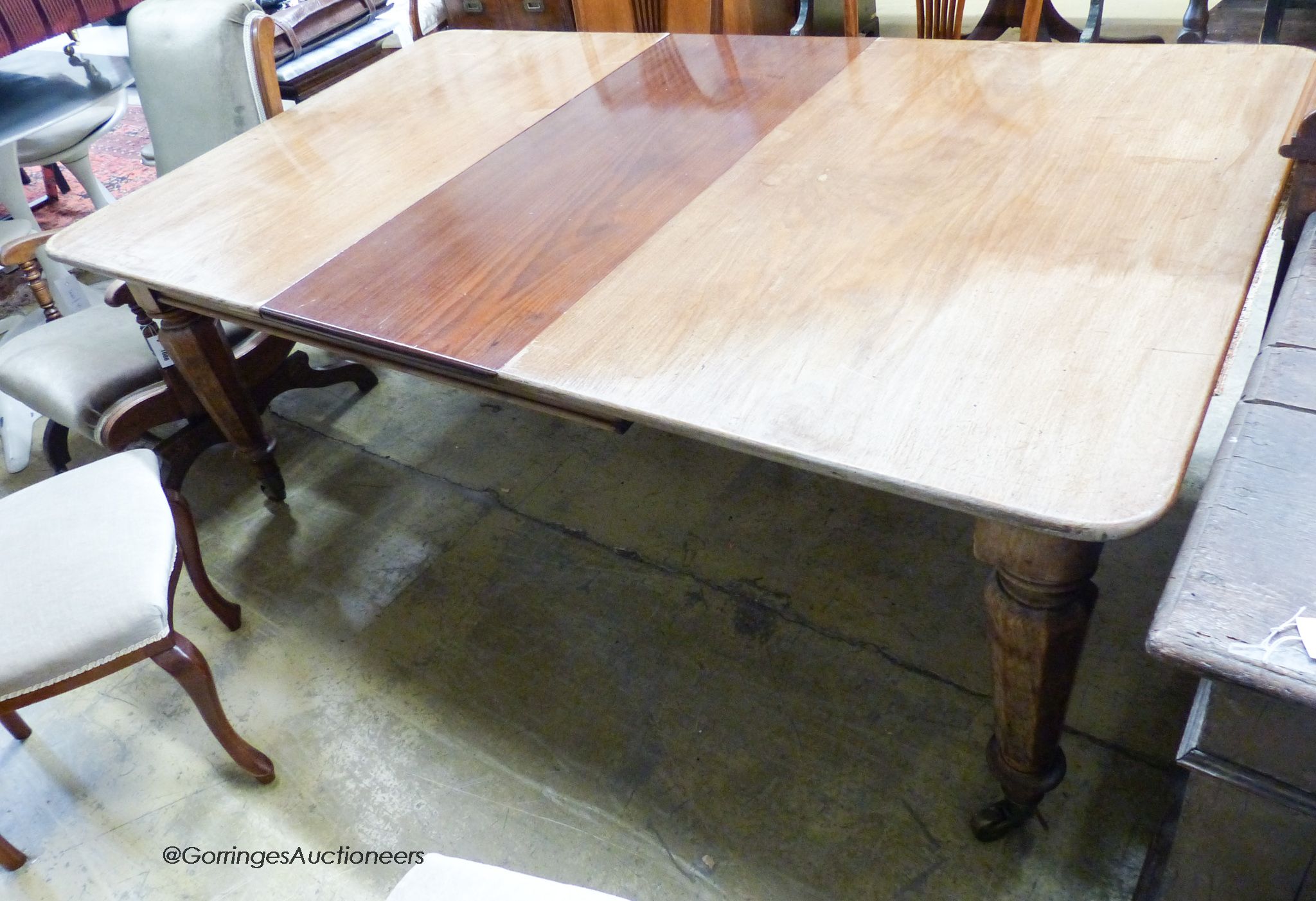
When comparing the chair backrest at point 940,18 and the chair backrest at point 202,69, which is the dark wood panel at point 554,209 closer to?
the chair backrest at point 940,18

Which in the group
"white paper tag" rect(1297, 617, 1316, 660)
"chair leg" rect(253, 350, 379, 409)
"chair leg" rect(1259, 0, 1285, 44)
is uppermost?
"white paper tag" rect(1297, 617, 1316, 660)

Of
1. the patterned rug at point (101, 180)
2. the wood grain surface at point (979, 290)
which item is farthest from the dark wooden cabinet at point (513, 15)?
the wood grain surface at point (979, 290)

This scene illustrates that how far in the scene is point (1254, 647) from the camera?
0.61 meters

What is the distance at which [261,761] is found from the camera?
1529 mm

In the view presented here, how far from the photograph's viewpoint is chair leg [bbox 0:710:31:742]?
1674mm

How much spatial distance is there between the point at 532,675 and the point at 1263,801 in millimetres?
1180

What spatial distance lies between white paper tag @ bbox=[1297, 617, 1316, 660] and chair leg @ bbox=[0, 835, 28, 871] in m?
1.83

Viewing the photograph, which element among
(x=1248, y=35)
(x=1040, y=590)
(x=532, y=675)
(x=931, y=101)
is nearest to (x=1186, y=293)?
(x=1040, y=590)

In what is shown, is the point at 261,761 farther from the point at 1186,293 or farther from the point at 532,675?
the point at 1186,293

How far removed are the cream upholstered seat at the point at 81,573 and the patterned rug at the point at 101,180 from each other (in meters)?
2.07

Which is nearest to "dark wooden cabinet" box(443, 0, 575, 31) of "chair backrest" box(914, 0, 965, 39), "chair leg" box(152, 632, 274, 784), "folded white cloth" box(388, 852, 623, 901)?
"chair backrest" box(914, 0, 965, 39)

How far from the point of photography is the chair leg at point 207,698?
138 centimetres

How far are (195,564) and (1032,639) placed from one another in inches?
58.0

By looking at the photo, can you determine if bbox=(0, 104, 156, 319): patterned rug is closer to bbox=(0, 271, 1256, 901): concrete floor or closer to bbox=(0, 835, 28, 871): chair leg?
bbox=(0, 271, 1256, 901): concrete floor
